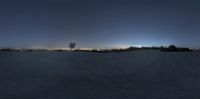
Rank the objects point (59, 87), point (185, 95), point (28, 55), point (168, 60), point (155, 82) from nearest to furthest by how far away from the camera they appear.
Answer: point (185, 95), point (59, 87), point (155, 82), point (168, 60), point (28, 55)

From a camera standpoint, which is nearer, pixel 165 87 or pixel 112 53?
pixel 165 87

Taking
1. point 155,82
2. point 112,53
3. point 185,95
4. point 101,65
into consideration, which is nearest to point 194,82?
point 155,82

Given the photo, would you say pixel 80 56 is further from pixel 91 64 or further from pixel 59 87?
pixel 59 87

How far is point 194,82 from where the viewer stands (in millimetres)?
28141

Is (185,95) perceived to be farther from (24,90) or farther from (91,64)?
(91,64)

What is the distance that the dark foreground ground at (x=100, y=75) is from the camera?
917 inches

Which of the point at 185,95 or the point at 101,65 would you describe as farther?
the point at 101,65

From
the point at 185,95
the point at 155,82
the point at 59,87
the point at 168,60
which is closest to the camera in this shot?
the point at 185,95

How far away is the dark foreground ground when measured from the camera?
23.3 m

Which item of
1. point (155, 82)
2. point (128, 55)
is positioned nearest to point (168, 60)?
point (128, 55)

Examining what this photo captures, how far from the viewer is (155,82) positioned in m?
28.1

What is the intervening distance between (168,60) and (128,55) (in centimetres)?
556

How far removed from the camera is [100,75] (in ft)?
101

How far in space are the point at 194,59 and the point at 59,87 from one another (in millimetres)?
15481
